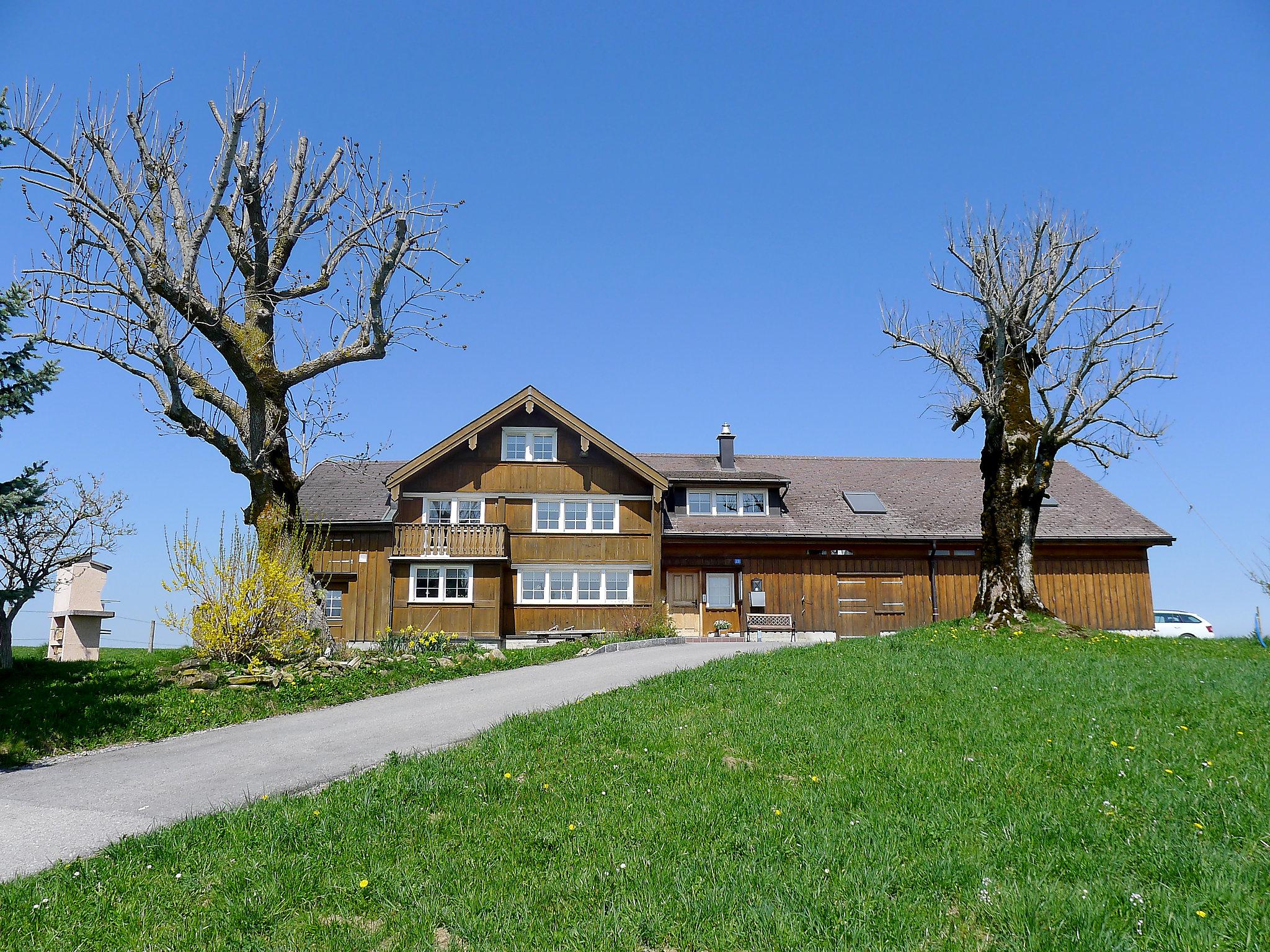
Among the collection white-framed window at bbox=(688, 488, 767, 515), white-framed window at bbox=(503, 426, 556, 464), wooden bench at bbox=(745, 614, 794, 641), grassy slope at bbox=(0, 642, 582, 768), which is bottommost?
grassy slope at bbox=(0, 642, 582, 768)

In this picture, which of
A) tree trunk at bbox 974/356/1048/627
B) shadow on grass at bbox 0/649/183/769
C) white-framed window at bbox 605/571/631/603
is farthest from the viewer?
white-framed window at bbox 605/571/631/603

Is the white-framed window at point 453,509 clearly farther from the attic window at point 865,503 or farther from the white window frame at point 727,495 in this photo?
the attic window at point 865,503

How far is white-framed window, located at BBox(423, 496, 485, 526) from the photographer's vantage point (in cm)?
2791

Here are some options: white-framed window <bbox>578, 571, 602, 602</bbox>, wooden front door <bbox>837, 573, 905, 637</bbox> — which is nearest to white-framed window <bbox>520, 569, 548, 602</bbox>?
white-framed window <bbox>578, 571, 602, 602</bbox>

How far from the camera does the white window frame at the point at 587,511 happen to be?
92.6 feet

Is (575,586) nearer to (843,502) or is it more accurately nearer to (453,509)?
(453,509)

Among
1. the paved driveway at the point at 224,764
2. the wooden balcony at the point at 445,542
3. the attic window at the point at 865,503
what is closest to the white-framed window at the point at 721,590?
the attic window at the point at 865,503

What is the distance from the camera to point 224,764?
30.1 feet

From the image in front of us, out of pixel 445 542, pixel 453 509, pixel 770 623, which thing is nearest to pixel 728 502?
pixel 770 623

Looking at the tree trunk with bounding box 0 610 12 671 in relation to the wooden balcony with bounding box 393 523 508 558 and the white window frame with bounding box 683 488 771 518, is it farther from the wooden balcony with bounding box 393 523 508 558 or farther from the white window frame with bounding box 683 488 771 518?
the white window frame with bounding box 683 488 771 518

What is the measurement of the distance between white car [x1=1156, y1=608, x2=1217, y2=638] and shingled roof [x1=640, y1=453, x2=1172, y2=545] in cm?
380

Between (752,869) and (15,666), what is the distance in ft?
54.2

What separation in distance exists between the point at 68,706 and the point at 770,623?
20628 mm

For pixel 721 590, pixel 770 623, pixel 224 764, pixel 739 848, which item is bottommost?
pixel 224 764
